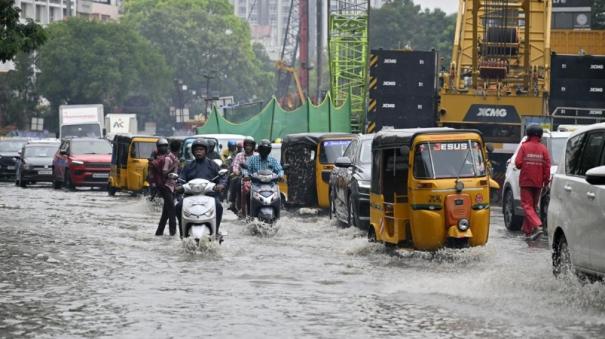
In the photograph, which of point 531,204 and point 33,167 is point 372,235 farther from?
point 33,167

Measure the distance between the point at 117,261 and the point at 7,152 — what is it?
120 ft

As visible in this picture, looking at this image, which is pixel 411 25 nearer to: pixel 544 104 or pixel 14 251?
pixel 544 104

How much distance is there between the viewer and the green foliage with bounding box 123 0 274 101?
148750mm

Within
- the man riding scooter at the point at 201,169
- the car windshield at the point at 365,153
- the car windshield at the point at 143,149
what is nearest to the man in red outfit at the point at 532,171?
the car windshield at the point at 365,153

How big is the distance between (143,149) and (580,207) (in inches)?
994

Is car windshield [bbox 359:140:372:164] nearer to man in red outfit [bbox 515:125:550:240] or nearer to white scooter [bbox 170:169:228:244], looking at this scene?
man in red outfit [bbox 515:125:550:240]

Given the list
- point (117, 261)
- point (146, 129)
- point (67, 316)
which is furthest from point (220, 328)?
point (146, 129)

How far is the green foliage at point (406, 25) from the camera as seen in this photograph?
143 m

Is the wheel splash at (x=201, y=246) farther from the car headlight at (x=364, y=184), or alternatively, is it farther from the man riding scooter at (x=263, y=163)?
the man riding scooter at (x=263, y=163)

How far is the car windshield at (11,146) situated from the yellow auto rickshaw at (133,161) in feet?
53.9

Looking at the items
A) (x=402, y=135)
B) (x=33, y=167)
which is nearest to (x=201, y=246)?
(x=402, y=135)

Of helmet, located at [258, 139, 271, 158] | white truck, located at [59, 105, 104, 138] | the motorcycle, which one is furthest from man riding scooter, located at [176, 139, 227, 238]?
white truck, located at [59, 105, 104, 138]

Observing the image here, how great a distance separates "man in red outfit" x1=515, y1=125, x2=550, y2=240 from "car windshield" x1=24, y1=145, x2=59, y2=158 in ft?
92.9

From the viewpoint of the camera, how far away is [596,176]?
37.3 ft
